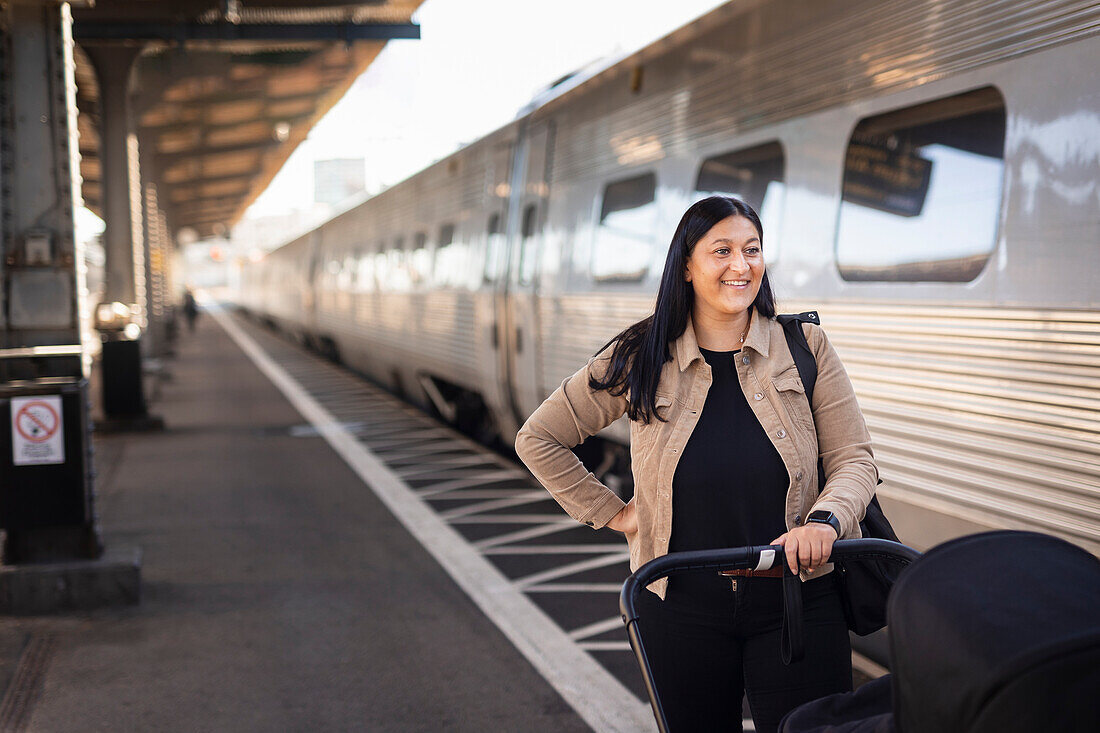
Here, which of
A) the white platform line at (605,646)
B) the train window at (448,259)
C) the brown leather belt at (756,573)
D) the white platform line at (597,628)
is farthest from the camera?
the train window at (448,259)

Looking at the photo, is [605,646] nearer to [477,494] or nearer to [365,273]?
[477,494]

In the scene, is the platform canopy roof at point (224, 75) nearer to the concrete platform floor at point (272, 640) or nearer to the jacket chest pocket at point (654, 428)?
the concrete platform floor at point (272, 640)

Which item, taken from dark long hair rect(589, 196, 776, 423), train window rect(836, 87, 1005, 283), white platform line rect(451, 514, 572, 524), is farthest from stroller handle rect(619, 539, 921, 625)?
white platform line rect(451, 514, 572, 524)

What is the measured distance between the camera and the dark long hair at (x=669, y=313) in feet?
8.55

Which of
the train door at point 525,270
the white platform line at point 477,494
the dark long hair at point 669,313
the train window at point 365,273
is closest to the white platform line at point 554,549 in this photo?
the white platform line at point 477,494

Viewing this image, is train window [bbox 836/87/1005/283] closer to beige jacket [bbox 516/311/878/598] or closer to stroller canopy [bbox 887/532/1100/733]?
beige jacket [bbox 516/311/878/598]

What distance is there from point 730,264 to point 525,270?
7.07m

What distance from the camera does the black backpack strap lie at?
8.54 feet

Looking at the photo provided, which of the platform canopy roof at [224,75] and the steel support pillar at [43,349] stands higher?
the platform canopy roof at [224,75]

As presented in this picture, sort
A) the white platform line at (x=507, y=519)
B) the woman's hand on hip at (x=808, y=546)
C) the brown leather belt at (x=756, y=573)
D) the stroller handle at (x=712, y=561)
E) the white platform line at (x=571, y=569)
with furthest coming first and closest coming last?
the white platform line at (x=507, y=519), the white platform line at (x=571, y=569), the brown leather belt at (x=756, y=573), the woman's hand on hip at (x=808, y=546), the stroller handle at (x=712, y=561)

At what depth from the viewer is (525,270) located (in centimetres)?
960

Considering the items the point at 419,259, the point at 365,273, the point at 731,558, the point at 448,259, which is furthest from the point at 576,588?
the point at 365,273

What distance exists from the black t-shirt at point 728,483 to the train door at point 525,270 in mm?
6500

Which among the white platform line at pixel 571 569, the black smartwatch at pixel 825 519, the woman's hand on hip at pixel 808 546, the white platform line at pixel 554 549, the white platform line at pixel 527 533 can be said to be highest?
the black smartwatch at pixel 825 519
